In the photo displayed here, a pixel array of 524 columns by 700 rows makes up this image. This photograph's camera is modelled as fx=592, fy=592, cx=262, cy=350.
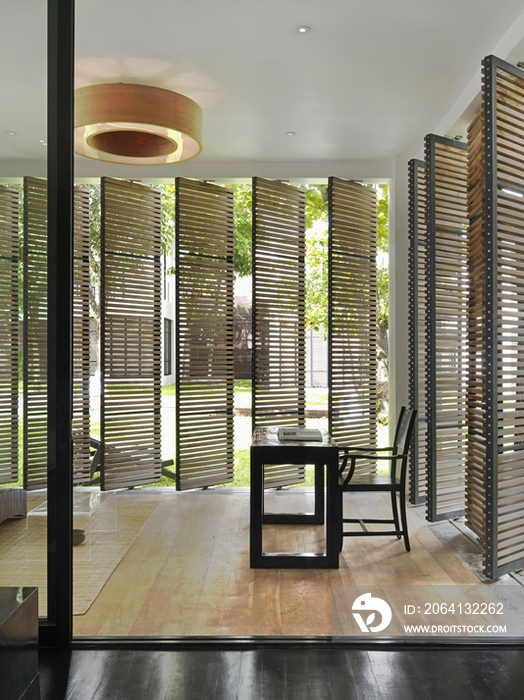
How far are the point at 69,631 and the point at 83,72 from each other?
3.65 meters

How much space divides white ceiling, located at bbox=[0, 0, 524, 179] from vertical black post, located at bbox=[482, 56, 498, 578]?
592mm

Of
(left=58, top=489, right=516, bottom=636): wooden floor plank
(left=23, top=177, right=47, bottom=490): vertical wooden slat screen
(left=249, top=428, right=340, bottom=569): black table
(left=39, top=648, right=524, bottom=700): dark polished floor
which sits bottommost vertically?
(left=58, top=489, right=516, bottom=636): wooden floor plank

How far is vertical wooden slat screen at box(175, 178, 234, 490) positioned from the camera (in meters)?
5.86

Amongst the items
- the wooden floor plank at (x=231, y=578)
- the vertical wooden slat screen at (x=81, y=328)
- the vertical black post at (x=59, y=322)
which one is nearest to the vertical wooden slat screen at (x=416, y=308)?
the wooden floor plank at (x=231, y=578)

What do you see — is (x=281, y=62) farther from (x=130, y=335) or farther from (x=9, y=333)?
(x=130, y=335)

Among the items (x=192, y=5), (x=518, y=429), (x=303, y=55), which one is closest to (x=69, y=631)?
(x=518, y=429)

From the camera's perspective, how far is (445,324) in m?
4.64

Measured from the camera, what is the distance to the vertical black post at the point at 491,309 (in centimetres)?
342

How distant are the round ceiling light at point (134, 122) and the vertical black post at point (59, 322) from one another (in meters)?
1.58

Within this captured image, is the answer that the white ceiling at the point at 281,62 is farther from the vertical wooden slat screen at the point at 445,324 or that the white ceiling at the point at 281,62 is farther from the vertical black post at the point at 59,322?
the vertical wooden slat screen at the point at 445,324

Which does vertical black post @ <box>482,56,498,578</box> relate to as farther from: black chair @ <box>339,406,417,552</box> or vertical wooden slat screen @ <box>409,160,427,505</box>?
vertical wooden slat screen @ <box>409,160,427,505</box>

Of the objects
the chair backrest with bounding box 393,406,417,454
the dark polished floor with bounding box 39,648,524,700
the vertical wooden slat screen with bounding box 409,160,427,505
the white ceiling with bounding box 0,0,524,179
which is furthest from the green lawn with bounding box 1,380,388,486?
the dark polished floor with bounding box 39,648,524,700

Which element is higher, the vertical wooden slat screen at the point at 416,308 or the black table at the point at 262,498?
the vertical wooden slat screen at the point at 416,308

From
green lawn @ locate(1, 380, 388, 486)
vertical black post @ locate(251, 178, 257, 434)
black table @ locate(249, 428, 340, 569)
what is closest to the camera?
black table @ locate(249, 428, 340, 569)
